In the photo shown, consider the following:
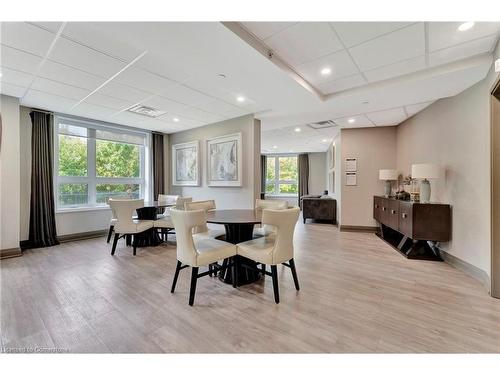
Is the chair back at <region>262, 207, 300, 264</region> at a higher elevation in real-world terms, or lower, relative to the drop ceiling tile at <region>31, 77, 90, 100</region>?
lower

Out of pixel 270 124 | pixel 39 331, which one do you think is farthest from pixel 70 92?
pixel 270 124

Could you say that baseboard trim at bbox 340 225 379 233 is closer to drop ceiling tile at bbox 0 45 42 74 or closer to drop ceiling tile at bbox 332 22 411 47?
drop ceiling tile at bbox 332 22 411 47

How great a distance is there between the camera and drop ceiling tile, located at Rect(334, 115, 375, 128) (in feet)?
14.7

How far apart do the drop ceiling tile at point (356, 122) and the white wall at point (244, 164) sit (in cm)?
183

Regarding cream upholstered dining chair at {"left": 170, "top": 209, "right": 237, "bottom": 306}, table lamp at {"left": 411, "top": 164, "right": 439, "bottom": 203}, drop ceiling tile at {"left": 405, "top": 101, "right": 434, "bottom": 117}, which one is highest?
drop ceiling tile at {"left": 405, "top": 101, "right": 434, "bottom": 117}

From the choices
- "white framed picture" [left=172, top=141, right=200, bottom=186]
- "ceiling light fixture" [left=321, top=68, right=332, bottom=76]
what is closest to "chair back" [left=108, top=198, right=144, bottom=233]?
"white framed picture" [left=172, top=141, right=200, bottom=186]

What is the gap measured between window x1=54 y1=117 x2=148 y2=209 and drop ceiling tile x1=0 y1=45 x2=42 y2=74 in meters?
2.21

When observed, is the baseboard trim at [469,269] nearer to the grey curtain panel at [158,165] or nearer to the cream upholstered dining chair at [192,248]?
the cream upholstered dining chair at [192,248]

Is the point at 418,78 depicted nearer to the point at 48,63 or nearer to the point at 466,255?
the point at 466,255

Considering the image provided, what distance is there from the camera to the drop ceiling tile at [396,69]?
2486 mm

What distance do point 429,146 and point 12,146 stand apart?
6.90m

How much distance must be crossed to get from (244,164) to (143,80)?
7.23 feet

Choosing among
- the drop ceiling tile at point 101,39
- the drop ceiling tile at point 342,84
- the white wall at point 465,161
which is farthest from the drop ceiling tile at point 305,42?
the white wall at point 465,161

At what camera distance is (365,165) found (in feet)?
17.4
